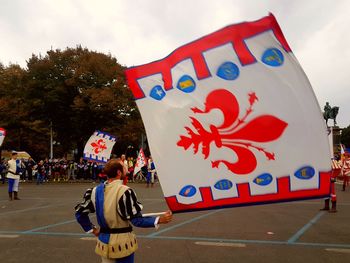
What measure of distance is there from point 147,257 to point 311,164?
394cm

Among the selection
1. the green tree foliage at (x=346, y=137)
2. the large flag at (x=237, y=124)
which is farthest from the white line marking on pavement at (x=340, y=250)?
the green tree foliage at (x=346, y=137)

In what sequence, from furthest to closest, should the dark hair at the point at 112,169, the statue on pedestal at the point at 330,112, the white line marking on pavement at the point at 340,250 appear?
the statue on pedestal at the point at 330,112 → the white line marking on pavement at the point at 340,250 → the dark hair at the point at 112,169

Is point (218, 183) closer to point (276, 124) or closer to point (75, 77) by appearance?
point (276, 124)

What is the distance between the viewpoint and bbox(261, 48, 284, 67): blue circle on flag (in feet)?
11.7

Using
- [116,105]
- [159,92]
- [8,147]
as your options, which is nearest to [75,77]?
[116,105]

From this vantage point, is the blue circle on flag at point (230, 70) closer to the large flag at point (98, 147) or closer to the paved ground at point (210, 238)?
the paved ground at point (210, 238)

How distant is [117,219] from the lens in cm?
380

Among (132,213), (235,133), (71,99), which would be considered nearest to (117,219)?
(132,213)

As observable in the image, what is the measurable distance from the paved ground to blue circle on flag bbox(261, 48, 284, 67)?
379 cm

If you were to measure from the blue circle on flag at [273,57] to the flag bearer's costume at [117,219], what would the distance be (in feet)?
5.60

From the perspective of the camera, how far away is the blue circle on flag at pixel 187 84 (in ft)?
12.2

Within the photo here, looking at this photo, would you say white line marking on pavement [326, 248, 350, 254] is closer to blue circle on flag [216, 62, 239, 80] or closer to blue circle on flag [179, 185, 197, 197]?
blue circle on flag [179, 185, 197, 197]

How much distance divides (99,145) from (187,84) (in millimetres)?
14266

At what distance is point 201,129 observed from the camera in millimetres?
3689
